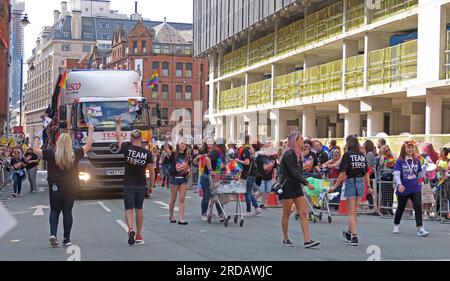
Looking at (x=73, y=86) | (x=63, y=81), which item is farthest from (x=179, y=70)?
(x=73, y=86)

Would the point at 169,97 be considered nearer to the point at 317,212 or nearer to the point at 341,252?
the point at 317,212

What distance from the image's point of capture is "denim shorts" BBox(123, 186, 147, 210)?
11.7m

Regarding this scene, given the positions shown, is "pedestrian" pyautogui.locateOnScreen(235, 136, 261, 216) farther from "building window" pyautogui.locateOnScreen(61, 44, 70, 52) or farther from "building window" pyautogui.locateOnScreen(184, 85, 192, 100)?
"building window" pyautogui.locateOnScreen(61, 44, 70, 52)

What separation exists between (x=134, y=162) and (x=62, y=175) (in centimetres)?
120

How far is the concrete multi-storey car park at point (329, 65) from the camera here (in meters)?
27.3

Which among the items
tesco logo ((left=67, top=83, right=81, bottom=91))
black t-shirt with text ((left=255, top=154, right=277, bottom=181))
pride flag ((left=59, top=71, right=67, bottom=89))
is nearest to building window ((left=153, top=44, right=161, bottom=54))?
pride flag ((left=59, top=71, right=67, bottom=89))

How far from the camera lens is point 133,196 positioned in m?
11.7

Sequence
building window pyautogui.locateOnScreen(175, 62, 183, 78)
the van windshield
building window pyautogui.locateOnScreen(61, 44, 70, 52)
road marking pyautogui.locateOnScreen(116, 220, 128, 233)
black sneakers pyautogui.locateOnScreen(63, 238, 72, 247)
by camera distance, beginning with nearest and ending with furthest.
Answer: black sneakers pyautogui.locateOnScreen(63, 238, 72, 247)
road marking pyautogui.locateOnScreen(116, 220, 128, 233)
the van windshield
building window pyautogui.locateOnScreen(175, 62, 183, 78)
building window pyautogui.locateOnScreen(61, 44, 70, 52)

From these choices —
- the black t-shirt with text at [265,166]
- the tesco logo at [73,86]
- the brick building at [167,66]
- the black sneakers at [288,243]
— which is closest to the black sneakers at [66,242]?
the black sneakers at [288,243]

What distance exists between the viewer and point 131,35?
9375 centimetres

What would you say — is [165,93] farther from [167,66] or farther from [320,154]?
[320,154]

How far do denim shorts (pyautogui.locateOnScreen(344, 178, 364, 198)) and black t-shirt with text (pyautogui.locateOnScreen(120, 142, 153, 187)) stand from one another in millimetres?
3506

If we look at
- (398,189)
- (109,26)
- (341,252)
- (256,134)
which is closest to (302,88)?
(256,134)

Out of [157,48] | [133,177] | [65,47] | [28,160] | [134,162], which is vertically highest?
[65,47]
